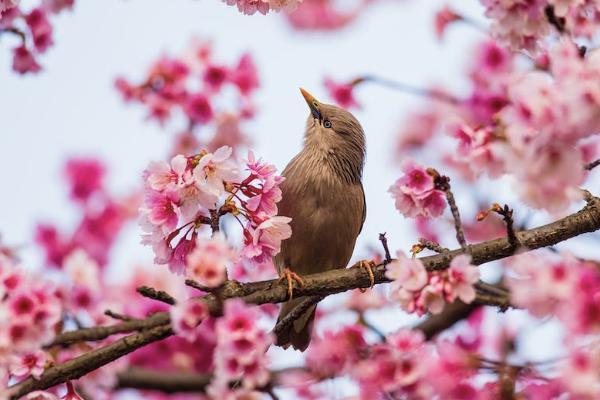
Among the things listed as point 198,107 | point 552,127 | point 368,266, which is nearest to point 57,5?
point 368,266

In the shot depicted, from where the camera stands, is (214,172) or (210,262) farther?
(214,172)

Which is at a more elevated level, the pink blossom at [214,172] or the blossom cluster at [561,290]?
the pink blossom at [214,172]

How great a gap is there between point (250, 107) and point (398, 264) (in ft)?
10.0

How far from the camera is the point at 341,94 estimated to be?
465cm

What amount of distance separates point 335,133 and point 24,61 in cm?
163

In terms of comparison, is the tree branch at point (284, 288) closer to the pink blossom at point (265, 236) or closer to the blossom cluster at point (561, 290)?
the pink blossom at point (265, 236)

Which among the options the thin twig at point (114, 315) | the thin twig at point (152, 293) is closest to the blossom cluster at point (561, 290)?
the thin twig at point (152, 293)

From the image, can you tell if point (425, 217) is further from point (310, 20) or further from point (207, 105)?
point (310, 20)

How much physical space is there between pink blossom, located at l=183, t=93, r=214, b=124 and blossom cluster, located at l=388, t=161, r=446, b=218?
2751mm

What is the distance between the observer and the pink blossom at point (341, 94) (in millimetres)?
4625

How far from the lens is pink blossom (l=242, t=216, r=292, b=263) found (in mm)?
2594

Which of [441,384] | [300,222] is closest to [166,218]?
[441,384]

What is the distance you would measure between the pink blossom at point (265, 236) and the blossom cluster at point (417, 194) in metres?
0.36

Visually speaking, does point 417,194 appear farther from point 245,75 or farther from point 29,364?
point 245,75
